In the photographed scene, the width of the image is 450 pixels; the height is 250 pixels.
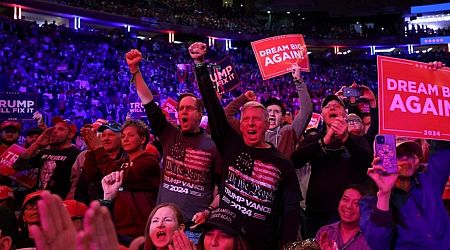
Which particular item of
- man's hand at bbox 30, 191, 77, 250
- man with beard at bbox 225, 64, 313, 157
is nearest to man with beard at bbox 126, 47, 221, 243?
man with beard at bbox 225, 64, 313, 157

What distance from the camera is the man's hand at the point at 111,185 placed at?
3188 mm

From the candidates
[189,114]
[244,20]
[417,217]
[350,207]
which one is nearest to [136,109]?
[189,114]

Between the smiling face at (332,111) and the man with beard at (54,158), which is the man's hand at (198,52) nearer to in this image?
the smiling face at (332,111)

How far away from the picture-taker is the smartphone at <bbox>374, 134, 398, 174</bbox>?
7.38ft

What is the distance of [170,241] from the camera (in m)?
2.60

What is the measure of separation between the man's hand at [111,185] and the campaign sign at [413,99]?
1.62 meters

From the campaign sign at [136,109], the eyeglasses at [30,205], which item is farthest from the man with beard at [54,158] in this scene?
the campaign sign at [136,109]

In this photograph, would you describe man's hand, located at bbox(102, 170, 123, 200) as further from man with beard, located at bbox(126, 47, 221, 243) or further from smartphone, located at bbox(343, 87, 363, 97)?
smartphone, located at bbox(343, 87, 363, 97)

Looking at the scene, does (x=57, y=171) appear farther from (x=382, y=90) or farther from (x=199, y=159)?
(x=382, y=90)

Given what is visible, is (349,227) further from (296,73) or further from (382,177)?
(296,73)

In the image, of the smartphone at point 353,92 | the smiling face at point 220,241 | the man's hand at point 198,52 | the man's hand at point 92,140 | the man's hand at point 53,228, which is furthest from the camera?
the man's hand at point 92,140

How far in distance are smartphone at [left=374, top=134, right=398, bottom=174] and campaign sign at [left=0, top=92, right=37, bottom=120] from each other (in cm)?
566

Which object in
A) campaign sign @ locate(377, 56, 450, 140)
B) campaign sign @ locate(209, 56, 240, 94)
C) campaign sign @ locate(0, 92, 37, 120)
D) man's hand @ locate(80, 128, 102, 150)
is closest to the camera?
campaign sign @ locate(377, 56, 450, 140)

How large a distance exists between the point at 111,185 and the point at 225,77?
7.59 ft
